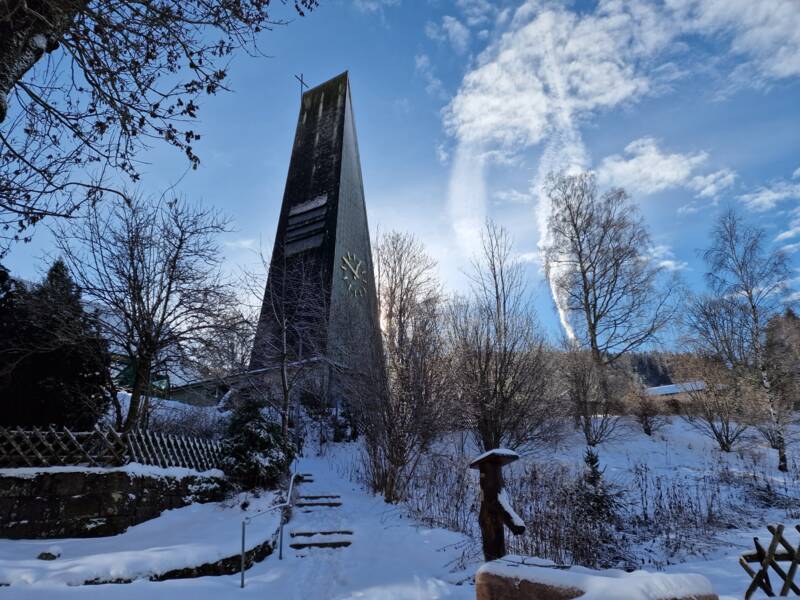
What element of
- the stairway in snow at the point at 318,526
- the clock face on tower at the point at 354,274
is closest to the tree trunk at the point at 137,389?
the stairway in snow at the point at 318,526

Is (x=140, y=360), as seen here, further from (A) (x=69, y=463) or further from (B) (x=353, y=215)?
(B) (x=353, y=215)

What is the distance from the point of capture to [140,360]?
30.4 ft

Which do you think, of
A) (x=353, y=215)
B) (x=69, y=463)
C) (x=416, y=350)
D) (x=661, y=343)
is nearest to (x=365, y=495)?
(x=416, y=350)

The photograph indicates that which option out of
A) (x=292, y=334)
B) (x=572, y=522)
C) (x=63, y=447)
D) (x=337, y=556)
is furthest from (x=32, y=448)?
(x=292, y=334)

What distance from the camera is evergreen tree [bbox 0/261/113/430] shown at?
8039 millimetres

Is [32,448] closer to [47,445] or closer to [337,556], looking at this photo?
[47,445]

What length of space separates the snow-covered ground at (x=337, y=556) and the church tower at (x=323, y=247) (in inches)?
220

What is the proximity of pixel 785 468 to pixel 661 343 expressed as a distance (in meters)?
5.75

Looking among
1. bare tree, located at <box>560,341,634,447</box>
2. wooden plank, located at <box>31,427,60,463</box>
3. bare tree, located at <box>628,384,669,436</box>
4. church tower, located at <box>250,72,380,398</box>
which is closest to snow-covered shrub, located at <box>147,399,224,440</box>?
church tower, located at <box>250,72,380,398</box>

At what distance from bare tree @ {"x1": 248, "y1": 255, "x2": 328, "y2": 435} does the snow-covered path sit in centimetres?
608

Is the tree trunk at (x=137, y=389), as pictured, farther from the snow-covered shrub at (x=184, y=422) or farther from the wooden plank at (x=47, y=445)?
the snow-covered shrub at (x=184, y=422)

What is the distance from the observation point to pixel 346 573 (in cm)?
546

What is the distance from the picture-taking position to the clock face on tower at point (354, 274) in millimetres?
19156

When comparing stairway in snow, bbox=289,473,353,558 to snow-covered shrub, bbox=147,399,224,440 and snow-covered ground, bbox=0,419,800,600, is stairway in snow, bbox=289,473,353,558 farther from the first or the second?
snow-covered shrub, bbox=147,399,224,440
